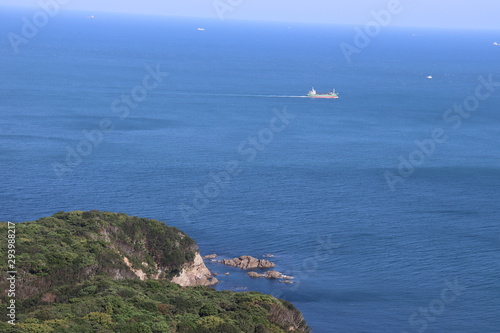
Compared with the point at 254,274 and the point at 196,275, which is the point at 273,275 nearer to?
the point at 254,274

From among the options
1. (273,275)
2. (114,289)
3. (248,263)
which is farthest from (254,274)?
(114,289)

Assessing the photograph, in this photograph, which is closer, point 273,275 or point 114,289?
point 114,289

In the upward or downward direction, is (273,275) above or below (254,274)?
above

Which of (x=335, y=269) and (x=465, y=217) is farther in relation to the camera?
(x=465, y=217)

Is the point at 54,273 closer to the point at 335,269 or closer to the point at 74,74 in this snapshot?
the point at 335,269

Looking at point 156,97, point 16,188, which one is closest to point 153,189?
point 16,188

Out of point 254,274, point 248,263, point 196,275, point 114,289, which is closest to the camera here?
point 114,289

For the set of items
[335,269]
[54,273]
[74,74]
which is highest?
[74,74]
